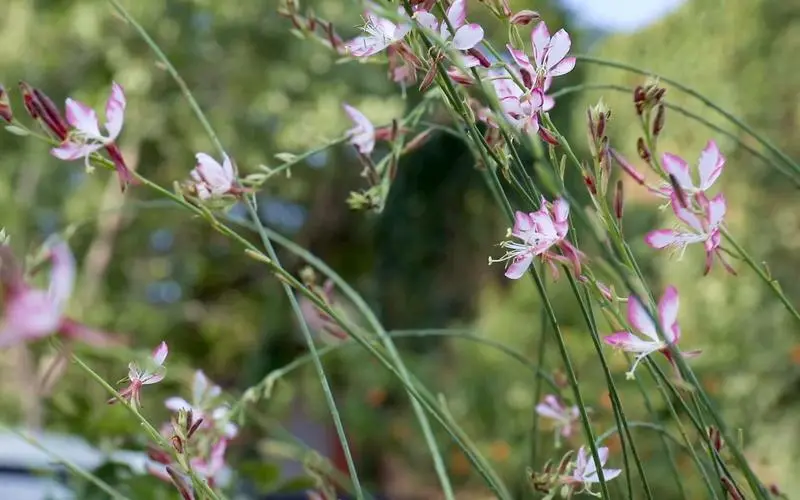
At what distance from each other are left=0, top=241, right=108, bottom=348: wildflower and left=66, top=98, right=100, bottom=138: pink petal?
123mm

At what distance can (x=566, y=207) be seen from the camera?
293 mm

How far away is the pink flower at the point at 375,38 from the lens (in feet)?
1.10

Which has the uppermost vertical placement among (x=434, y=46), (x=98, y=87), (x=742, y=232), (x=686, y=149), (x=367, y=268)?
(x=98, y=87)

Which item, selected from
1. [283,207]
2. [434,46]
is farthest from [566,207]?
[283,207]

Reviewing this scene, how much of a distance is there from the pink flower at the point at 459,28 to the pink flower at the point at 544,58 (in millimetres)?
20

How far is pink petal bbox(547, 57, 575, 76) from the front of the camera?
333mm

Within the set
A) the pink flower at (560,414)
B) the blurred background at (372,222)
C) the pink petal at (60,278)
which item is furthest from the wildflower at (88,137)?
the blurred background at (372,222)

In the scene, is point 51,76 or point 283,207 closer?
point 51,76

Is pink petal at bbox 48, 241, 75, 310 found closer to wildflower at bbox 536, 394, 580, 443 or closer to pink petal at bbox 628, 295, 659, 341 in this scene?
pink petal at bbox 628, 295, 659, 341

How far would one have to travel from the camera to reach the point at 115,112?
32 cm

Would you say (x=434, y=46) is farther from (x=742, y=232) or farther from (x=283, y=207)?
(x=283, y=207)

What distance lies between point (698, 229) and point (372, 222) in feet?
9.01

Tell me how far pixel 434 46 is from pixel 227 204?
0.11m

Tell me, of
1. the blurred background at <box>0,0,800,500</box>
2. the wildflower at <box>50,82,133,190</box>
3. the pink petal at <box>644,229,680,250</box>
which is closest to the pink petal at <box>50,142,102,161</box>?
the wildflower at <box>50,82,133,190</box>
